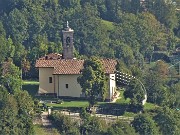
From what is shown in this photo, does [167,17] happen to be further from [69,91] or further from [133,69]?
[69,91]

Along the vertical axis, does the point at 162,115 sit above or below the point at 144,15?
below

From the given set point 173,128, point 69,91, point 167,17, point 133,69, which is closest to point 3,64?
point 69,91

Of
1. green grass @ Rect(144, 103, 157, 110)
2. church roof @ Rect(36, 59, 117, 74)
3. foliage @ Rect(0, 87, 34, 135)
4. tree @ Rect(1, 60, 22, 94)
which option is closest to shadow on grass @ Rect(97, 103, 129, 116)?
green grass @ Rect(144, 103, 157, 110)

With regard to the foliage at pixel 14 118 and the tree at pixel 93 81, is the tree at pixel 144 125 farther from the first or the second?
the foliage at pixel 14 118

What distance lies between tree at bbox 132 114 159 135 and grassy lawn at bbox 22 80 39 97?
735cm

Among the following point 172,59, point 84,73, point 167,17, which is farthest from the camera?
point 167,17

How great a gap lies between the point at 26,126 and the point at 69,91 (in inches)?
248

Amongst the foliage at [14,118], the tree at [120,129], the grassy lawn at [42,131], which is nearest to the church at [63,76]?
the tree at [120,129]

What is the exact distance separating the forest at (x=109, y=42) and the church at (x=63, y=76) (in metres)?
1.41

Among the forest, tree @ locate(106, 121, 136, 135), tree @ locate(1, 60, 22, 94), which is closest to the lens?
tree @ locate(106, 121, 136, 135)

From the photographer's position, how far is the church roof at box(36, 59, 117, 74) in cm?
5059

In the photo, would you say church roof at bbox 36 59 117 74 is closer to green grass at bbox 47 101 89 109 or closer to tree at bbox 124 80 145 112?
green grass at bbox 47 101 89 109

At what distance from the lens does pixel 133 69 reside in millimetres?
54969

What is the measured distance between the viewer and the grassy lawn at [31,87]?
169ft
